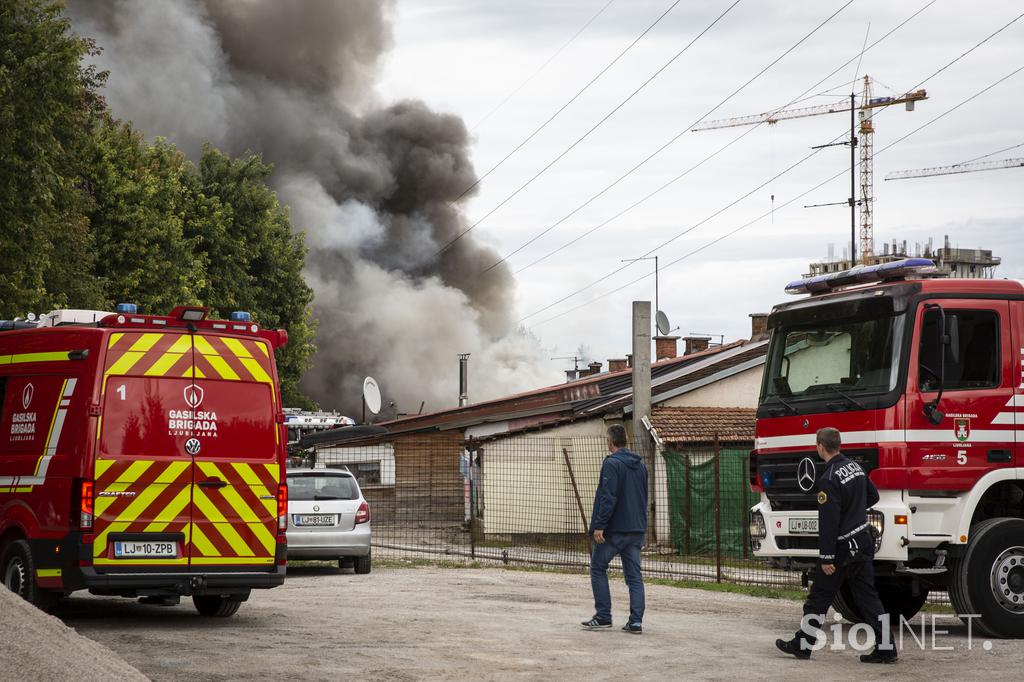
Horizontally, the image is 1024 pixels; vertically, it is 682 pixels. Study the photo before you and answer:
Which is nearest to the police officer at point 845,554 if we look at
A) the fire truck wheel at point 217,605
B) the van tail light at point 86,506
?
the fire truck wheel at point 217,605

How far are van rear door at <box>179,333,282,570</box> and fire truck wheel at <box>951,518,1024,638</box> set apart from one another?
238 inches

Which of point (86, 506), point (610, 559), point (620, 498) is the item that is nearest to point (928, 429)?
point (620, 498)

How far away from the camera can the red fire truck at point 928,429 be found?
11.1 m

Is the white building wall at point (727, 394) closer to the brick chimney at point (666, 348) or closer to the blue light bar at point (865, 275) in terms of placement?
the brick chimney at point (666, 348)

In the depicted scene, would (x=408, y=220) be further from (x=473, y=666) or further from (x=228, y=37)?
(x=473, y=666)

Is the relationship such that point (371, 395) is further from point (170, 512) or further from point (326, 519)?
point (170, 512)

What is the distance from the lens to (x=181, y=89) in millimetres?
58000

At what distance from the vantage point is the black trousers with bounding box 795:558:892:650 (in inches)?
393

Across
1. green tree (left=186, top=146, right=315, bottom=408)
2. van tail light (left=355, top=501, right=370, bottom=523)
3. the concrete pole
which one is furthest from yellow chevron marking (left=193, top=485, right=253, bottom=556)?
green tree (left=186, top=146, right=315, bottom=408)

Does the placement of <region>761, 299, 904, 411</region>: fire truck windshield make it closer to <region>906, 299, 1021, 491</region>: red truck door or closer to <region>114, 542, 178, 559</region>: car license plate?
<region>906, 299, 1021, 491</region>: red truck door

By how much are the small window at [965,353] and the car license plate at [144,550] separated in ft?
21.6

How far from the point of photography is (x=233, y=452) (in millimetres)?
11578

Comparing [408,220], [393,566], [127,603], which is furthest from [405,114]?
[127,603]

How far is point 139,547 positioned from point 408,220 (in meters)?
56.7
